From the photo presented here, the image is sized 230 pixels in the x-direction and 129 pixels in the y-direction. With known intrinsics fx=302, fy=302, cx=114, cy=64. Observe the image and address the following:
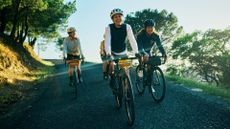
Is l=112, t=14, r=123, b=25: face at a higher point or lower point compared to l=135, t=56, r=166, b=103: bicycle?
higher

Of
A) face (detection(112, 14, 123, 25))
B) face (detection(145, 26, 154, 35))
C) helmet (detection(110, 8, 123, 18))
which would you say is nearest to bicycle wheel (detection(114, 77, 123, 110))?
face (detection(112, 14, 123, 25))

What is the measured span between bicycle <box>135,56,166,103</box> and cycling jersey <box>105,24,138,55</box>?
1.28m

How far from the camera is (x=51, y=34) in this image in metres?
45.2

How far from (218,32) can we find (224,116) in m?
46.8

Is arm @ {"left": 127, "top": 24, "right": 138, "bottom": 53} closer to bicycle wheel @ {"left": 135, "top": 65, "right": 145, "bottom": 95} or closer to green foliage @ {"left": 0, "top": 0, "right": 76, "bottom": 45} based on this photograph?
bicycle wheel @ {"left": 135, "top": 65, "right": 145, "bottom": 95}

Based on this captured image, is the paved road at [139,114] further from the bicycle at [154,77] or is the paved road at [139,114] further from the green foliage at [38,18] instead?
the green foliage at [38,18]

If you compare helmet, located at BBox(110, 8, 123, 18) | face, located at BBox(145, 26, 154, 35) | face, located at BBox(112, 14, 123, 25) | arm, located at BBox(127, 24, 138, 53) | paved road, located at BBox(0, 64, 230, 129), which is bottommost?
paved road, located at BBox(0, 64, 230, 129)

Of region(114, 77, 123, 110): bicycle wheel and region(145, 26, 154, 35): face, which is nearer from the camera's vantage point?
region(114, 77, 123, 110): bicycle wheel

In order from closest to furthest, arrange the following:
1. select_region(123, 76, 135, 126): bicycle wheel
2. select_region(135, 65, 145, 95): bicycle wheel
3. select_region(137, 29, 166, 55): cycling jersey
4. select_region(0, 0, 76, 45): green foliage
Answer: select_region(123, 76, 135, 126): bicycle wheel, select_region(137, 29, 166, 55): cycling jersey, select_region(135, 65, 145, 95): bicycle wheel, select_region(0, 0, 76, 45): green foliage

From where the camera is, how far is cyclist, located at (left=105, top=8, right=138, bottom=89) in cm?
769

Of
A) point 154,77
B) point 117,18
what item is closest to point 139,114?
point 154,77

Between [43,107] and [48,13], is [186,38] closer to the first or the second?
[48,13]

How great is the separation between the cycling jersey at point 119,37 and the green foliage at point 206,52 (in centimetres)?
4008

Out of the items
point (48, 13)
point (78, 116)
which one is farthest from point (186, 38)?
point (78, 116)
